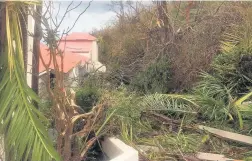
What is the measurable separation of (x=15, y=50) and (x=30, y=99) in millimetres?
725

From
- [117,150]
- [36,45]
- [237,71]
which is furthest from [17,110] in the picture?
[237,71]

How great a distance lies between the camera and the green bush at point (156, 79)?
11438 millimetres

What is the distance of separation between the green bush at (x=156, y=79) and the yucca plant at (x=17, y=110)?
690 centimetres

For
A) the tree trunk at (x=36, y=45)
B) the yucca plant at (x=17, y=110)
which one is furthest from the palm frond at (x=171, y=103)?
the yucca plant at (x=17, y=110)

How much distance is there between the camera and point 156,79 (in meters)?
11.6

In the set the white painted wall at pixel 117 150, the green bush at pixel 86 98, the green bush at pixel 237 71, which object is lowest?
the white painted wall at pixel 117 150

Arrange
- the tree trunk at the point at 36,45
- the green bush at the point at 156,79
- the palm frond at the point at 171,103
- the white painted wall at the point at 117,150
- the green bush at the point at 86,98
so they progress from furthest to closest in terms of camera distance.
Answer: the green bush at the point at 156,79 < the green bush at the point at 86,98 < the palm frond at the point at 171,103 < the white painted wall at the point at 117,150 < the tree trunk at the point at 36,45

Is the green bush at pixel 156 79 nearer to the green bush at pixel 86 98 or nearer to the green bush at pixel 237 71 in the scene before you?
the green bush at pixel 237 71

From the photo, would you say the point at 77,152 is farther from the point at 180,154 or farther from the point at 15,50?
the point at 15,50

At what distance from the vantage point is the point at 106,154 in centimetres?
755

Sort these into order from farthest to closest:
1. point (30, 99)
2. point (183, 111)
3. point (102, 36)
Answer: point (102, 36), point (183, 111), point (30, 99)

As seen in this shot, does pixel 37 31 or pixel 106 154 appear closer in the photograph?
pixel 37 31

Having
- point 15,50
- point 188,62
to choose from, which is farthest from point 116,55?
point 15,50

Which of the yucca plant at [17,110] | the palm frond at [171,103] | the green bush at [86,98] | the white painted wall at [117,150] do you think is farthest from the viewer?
the green bush at [86,98]
